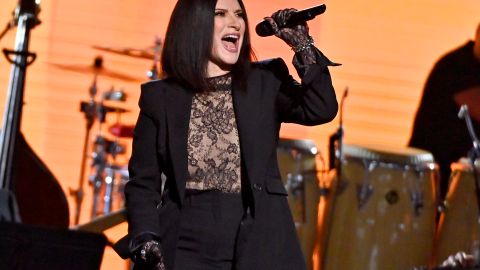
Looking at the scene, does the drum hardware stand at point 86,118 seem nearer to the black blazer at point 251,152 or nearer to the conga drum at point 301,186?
the conga drum at point 301,186

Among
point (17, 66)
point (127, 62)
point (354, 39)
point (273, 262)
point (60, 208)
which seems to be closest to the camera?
point (273, 262)

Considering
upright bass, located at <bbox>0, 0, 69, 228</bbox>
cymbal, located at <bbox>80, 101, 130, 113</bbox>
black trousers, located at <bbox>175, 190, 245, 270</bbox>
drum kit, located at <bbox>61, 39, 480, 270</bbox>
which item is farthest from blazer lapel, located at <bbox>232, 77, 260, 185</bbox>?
cymbal, located at <bbox>80, 101, 130, 113</bbox>

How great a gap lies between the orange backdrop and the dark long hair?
178 inches

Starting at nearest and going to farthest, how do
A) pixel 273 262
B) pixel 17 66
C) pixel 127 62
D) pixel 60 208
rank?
pixel 273 262 → pixel 17 66 → pixel 60 208 → pixel 127 62

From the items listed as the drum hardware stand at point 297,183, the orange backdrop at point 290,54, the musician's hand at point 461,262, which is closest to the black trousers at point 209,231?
the musician's hand at point 461,262

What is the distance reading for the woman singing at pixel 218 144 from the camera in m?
3.82

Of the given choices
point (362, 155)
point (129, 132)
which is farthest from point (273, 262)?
point (129, 132)

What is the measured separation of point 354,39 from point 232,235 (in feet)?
17.8

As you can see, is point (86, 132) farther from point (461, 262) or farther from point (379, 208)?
point (461, 262)

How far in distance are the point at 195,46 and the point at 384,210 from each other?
9.77ft

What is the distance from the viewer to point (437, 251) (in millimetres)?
6898

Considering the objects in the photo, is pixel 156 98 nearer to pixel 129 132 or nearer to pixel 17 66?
pixel 17 66

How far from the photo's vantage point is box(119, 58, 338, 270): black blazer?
3.82 m

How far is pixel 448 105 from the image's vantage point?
6.96 meters
